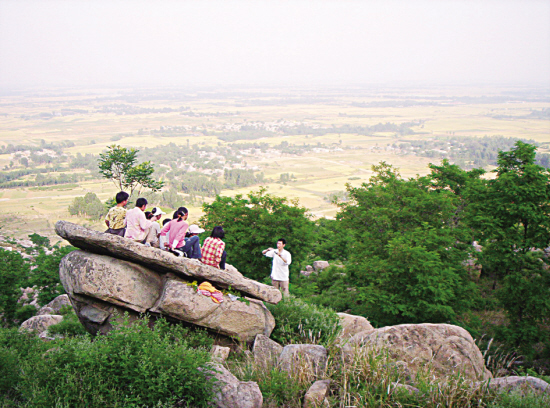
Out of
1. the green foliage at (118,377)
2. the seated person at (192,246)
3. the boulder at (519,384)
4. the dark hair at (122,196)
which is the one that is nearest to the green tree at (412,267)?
the boulder at (519,384)

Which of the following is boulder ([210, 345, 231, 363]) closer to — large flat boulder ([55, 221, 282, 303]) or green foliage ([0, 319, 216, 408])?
green foliage ([0, 319, 216, 408])

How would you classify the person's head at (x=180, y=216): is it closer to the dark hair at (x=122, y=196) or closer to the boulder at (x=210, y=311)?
the dark hair at (x=122, y=196)

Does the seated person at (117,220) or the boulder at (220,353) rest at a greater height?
the seated person at (117,220)

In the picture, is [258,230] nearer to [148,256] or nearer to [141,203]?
[141,203]

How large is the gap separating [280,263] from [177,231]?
425 centimetres

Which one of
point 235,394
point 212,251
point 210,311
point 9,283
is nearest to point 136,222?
point 212,251

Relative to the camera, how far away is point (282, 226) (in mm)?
23062

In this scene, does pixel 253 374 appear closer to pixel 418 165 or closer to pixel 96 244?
pixel 96 244

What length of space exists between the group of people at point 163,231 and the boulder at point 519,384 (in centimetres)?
747

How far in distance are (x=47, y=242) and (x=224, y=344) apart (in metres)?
62.7

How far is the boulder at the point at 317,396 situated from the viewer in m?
7.64

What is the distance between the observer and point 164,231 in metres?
11.4

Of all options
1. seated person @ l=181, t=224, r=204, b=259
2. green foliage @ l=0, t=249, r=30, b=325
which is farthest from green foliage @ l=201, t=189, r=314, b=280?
green foliage @ l=0, t=249, r=30, b=325

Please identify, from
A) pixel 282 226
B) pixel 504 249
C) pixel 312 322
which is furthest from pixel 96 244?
pixel 504 249
